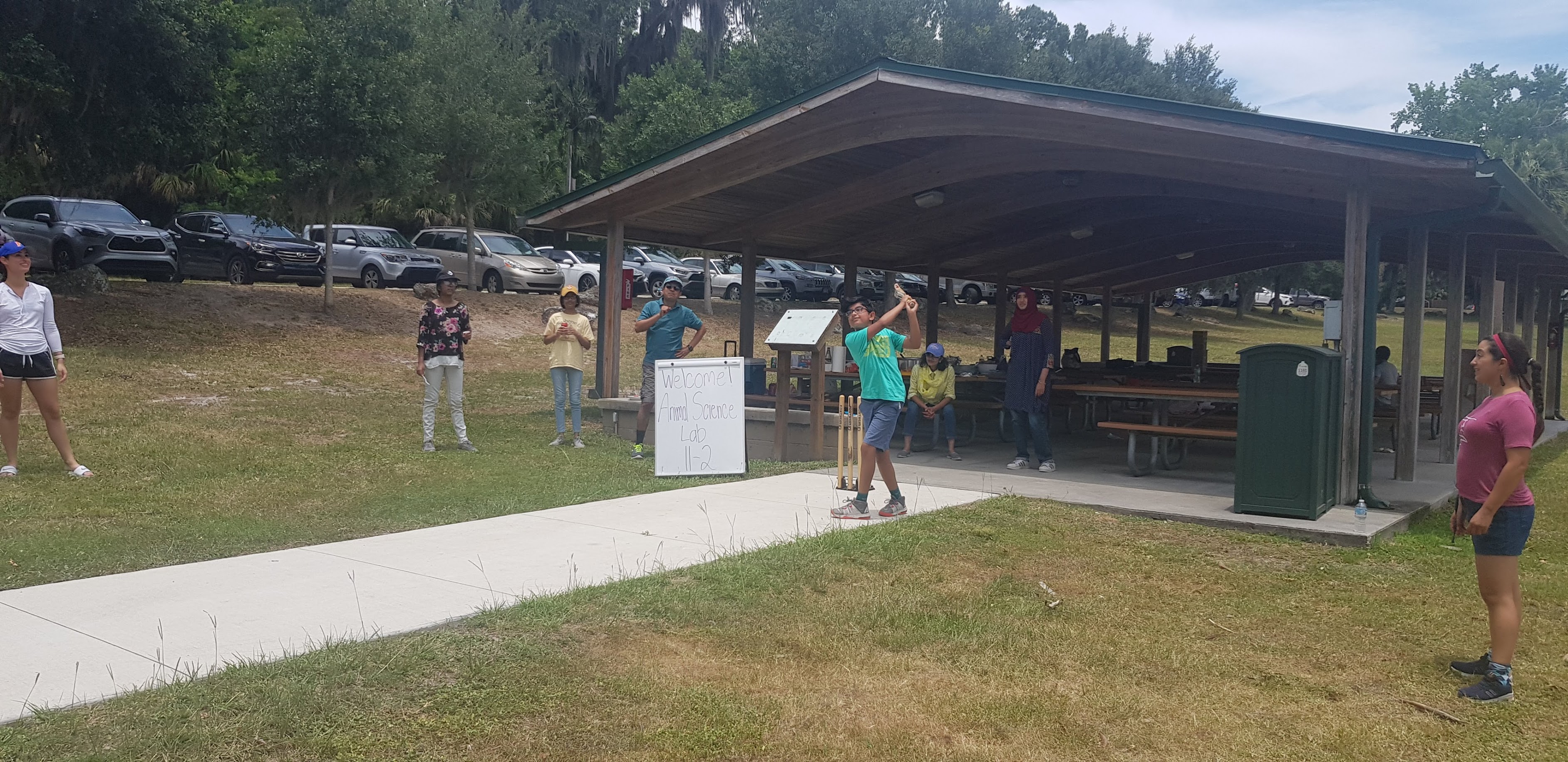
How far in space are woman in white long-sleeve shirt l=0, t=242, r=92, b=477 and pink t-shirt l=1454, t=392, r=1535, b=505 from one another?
9483 millimetres

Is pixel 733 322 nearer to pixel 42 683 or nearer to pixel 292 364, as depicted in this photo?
pixel 292 364

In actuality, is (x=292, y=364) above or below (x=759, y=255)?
below

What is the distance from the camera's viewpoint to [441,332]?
11641 millimetres

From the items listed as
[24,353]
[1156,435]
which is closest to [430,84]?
[24,353]

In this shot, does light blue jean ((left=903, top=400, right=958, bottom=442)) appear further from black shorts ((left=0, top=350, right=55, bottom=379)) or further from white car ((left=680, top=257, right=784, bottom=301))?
white car ((left=680, top=257, right=784, bottom=301))

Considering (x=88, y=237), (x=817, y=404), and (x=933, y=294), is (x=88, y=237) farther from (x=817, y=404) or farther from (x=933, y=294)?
(x=817, y=404)

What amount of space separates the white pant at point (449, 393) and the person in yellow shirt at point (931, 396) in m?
4.57

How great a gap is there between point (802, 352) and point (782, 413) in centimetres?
71

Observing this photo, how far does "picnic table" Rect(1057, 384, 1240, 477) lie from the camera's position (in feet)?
34.2

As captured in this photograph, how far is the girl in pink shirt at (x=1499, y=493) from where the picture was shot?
4805 millimetres

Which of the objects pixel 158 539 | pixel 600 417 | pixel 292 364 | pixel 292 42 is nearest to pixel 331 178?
pixel 292 42

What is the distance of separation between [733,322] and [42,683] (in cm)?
2693

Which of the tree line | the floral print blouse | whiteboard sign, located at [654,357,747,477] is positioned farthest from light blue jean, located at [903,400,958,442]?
the tree line

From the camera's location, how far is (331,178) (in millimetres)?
22969
